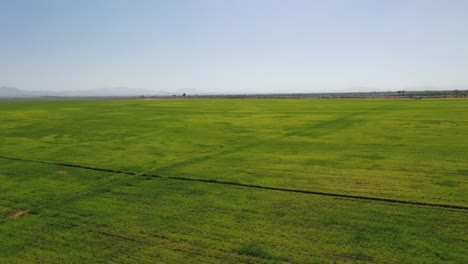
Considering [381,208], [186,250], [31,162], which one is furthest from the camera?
[31,162]

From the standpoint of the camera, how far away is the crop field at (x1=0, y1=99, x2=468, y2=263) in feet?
27.3

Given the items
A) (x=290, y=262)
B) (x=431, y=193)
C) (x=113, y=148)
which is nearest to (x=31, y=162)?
(x=113, y=148)

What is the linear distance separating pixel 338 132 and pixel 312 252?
2023 centimetres

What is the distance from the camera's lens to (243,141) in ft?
79.2

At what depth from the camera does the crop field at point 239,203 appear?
832cm

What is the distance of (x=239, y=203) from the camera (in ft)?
37.7

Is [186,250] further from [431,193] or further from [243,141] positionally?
[243,141]

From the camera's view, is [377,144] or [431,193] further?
[377,144]

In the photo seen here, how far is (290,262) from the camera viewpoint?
7707mm

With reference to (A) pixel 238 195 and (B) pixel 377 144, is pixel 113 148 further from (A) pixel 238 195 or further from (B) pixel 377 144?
(B) pixel 377 144

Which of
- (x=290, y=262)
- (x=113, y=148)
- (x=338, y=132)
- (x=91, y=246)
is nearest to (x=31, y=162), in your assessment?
(x=113, y=148)

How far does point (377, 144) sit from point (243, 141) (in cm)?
848

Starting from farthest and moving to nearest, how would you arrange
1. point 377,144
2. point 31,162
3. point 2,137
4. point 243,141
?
1. point 2,137
2. point 243,141
3. point 377,144
4. point 31,162

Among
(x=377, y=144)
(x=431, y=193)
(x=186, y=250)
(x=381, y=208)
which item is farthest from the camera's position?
(x=377, y=144)
